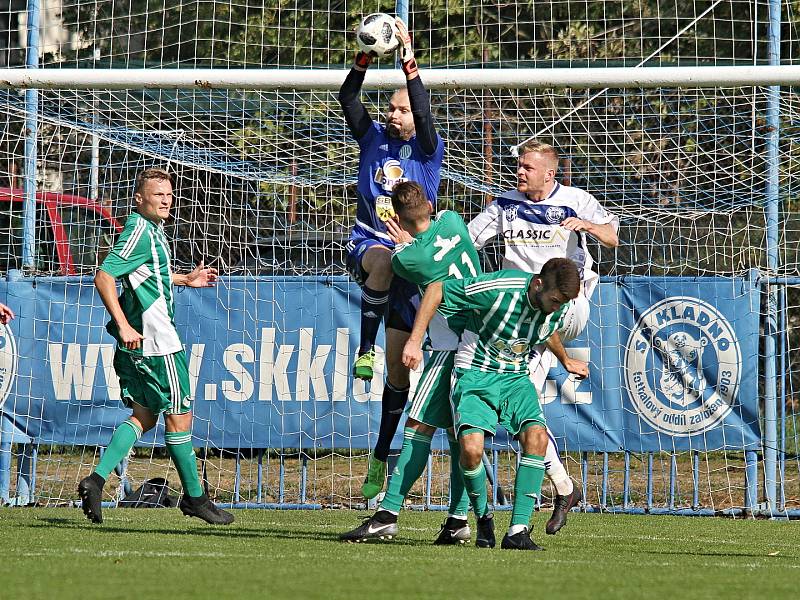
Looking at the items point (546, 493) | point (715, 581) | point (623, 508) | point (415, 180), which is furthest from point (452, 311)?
point (546, 493)

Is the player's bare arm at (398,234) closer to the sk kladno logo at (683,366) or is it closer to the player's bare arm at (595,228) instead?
the player's bare arm at (595,228)

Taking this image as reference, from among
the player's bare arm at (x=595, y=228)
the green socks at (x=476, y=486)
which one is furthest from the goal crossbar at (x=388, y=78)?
the green socks at (x=476, y=486)

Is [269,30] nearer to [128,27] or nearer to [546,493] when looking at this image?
[128,27]

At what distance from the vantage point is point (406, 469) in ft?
22.1

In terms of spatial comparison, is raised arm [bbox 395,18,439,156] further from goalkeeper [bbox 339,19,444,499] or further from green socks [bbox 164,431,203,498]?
green socks [bbox 164,431,203,498]

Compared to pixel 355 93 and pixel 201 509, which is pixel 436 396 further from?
pixel 355 93

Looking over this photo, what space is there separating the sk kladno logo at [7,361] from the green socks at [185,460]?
3020 millimetres

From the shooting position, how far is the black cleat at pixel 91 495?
7.27 metres

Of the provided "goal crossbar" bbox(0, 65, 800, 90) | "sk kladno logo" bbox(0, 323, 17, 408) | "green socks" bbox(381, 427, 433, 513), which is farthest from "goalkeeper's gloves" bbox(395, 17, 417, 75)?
"sk kladno logo" bbox(0, 323, 17, 408)

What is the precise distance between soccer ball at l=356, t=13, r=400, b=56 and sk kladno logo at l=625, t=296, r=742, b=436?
3.65 metres

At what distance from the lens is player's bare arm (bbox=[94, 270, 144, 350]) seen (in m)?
7.25

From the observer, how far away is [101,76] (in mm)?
8094

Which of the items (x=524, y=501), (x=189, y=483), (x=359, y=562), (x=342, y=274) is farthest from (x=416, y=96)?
(x=342, y=274)

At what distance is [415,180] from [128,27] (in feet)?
22.7
